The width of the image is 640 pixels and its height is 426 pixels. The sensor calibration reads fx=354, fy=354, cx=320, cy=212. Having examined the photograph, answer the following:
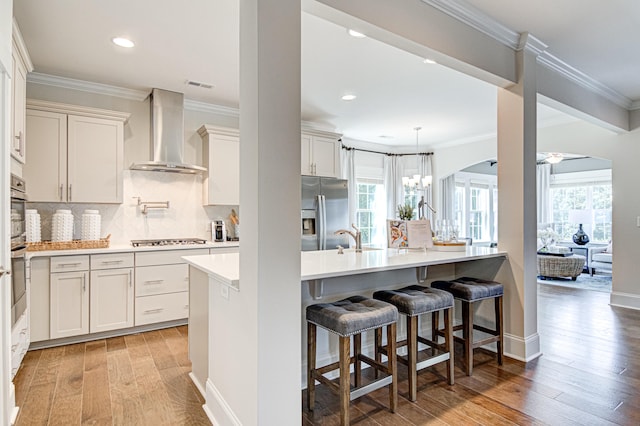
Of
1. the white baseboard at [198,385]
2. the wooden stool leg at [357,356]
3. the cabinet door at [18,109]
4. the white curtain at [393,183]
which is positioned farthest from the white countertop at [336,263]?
the white curtain at [393,183]

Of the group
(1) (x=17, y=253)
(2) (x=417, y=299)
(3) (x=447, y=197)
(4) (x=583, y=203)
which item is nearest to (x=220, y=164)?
(1) (x=17, y=253)

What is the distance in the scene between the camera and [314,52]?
3230 mm

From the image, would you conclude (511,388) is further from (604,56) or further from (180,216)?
(180,216)

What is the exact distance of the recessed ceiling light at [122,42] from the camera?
9.66 ft

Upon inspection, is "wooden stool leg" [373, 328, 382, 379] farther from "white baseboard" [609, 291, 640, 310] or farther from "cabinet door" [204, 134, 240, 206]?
"white baseboard" [609, 291, 640, 310]

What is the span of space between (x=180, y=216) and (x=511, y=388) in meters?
3.93

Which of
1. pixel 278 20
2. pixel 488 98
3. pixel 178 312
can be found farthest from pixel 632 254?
pixel 178 312

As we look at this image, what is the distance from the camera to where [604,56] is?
3352 millimetres

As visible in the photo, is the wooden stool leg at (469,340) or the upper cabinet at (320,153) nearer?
the wooden stool leg at (469,340)

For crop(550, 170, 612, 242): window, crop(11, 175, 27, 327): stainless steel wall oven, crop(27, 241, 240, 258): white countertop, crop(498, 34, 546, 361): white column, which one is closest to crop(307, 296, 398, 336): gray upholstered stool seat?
crop(498, 34, 546, 361): white column

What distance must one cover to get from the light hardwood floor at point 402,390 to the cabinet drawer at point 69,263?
2.43 feet

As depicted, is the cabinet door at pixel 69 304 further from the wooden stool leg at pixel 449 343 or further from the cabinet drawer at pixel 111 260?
the wooden stool leg at pixel 449 343

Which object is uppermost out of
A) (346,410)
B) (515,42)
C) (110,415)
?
(515,42)

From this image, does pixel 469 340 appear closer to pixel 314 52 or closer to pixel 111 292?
pixel 314 52
